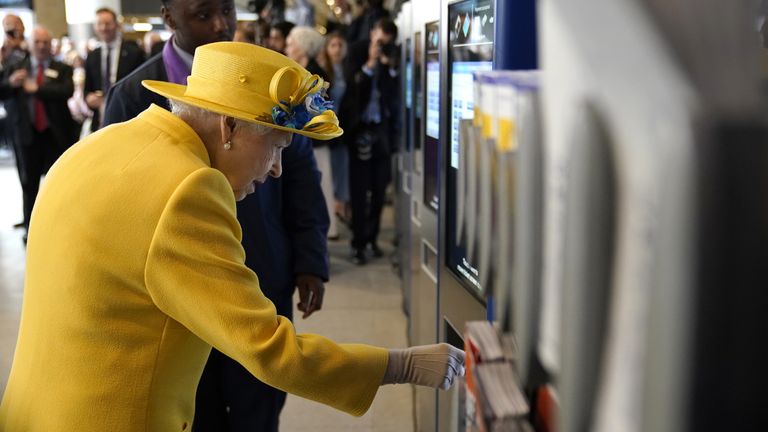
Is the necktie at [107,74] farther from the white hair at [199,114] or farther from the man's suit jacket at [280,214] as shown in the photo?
the white hair at [199,114]

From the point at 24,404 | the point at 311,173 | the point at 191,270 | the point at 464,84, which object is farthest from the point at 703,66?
the point at 311,173

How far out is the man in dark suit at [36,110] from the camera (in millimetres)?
6027

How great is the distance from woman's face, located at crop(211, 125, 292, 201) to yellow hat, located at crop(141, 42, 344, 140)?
0.05 metres

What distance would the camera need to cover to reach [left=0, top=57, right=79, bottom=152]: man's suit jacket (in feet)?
19.8

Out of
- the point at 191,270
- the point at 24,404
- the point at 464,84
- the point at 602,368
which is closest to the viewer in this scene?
the point at 602,368

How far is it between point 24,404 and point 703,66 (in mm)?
1300

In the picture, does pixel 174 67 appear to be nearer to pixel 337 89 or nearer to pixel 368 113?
pixel 368 113

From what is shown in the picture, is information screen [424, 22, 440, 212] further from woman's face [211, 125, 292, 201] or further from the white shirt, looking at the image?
the white shirt

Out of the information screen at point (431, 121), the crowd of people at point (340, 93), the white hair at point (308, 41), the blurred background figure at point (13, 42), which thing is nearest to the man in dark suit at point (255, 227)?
the information screen at point (431, 121)

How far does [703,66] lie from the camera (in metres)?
0.50

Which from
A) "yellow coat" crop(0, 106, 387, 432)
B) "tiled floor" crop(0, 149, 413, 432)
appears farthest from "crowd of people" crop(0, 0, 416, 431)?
"yellow coat" crop(0, 106, 387, 432)

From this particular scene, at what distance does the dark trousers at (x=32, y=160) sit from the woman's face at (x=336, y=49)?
2119 millimetres

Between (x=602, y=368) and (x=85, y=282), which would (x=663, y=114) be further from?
(x=85, y=282)

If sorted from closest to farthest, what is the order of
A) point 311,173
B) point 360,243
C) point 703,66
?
point 703,66
point 311,173
point 360,243
